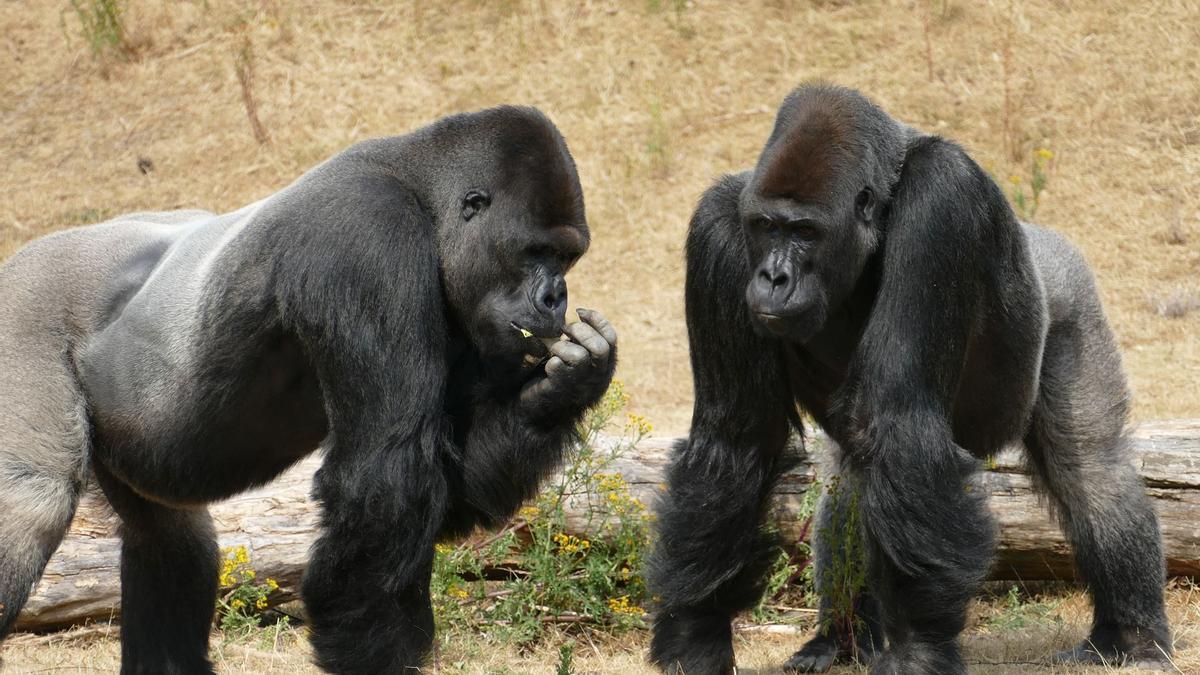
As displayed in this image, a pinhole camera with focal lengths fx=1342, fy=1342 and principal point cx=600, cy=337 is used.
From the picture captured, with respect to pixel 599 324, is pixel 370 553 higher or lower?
lower

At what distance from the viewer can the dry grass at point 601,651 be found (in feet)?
16.0

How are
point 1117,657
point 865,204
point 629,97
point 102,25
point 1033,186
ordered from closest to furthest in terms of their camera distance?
1. point 865,204
2. point 1117,657
3. point 1033,186
4. point 629,97
5. point 102,25

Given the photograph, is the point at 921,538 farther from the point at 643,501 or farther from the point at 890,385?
the point at 643,501

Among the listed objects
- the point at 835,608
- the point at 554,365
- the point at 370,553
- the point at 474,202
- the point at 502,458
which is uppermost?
the point at 474,202

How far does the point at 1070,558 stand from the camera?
18.3 feet

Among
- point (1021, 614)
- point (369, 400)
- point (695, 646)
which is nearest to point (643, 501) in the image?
point (695, 646)

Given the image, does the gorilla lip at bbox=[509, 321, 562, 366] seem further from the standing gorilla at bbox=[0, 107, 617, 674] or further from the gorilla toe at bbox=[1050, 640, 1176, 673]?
the gorilla toe at bbox=[1050, 640, 1176, 673]

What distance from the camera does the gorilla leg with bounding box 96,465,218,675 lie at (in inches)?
178

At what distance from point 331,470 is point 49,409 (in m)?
0.98

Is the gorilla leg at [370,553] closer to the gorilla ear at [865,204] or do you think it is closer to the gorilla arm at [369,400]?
the gorilla arm at [369,400]

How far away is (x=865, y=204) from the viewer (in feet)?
13.2

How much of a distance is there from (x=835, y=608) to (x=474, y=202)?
6.34ft

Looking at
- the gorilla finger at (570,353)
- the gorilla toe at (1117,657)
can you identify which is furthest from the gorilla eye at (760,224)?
the gorilla toe at (1117,657)

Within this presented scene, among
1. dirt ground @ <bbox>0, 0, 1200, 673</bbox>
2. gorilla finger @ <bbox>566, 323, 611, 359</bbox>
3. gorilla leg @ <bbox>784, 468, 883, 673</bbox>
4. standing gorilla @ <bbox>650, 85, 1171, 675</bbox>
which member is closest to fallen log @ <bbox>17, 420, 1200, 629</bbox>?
gorilla leg @ <bbox>784, 468, 883, 673</bbox>
